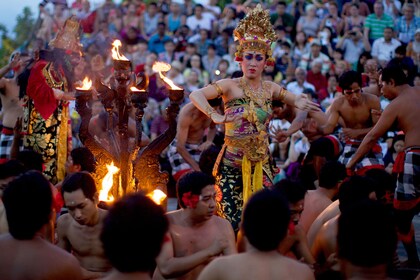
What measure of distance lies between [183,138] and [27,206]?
4.63 meters

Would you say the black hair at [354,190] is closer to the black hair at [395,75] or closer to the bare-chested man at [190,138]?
the black hair at [395,75]

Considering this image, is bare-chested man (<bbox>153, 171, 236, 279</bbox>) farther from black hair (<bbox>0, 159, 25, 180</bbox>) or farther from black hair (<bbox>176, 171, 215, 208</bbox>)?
black hair (<bbox>0, 159, 25, 180</bbox>)

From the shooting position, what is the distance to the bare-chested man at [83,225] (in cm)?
541

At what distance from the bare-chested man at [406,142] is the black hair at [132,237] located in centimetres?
436

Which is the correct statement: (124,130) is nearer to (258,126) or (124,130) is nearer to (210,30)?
(258,126)

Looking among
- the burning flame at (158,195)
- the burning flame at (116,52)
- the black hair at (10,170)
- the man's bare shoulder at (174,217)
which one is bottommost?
the man's bare shoulder at (174,217)

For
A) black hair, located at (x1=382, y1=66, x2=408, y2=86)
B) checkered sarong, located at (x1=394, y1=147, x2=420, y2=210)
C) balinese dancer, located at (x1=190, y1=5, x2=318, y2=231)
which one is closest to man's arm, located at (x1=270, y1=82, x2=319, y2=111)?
balinese dancer, located at (x1=190, y1=5, x2=318, y2=231)

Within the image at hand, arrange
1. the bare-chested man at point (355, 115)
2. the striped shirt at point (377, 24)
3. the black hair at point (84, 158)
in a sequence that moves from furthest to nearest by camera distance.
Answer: the striped shirt at point (377, 24) < the bare-chested man at point (355, 115) < the black hair at point (84, 158)

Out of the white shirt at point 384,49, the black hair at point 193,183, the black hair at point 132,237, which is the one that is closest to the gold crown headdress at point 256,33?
the black hair at point 193,183

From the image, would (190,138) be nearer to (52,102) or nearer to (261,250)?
(52,102)

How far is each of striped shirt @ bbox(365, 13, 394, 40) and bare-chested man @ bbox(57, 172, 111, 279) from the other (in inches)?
403

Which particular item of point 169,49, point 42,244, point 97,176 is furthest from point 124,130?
point 169,49

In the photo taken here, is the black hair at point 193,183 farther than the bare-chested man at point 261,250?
Yes

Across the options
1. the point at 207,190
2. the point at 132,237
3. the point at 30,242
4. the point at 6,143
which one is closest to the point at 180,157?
the point at 6,143
